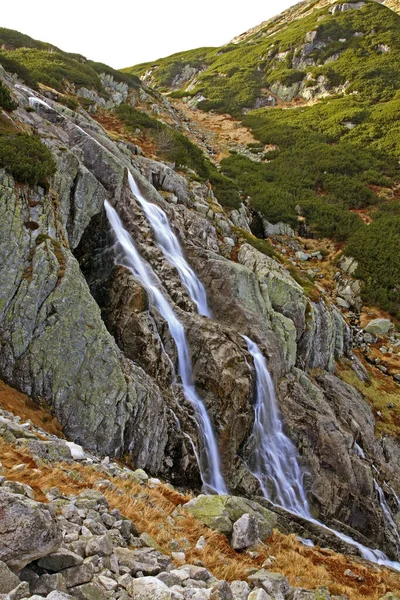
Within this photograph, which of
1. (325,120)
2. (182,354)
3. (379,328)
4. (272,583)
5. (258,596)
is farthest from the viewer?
(325,120)

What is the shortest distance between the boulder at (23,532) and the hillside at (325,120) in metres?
36.5

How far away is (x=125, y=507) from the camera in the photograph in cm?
718

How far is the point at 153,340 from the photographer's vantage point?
16531 mm

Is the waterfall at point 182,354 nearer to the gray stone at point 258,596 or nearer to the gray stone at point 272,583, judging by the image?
the gray stone at point 272,583

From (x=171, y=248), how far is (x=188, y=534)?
57.6 ft

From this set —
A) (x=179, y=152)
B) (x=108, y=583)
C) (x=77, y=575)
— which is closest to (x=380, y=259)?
(x=179, y=152)

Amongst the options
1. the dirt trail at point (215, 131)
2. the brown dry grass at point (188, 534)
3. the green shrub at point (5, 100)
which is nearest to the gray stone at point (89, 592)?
the brown dry grass at point (188, 534)

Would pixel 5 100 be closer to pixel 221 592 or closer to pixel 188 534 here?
pixel 188 534

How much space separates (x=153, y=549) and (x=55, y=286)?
32.5ft

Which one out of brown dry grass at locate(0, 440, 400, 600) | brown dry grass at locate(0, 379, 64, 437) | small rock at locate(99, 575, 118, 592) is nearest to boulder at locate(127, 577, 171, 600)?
small rock at locate(99, 575, 118, 592)

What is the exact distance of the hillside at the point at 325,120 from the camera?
45875 millimetres

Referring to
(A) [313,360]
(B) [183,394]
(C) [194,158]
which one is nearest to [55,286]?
(B) [183,394]

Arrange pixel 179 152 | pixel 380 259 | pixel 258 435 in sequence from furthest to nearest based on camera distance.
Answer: pixel 179 152 < pixel 380 259 < pixel 258 435

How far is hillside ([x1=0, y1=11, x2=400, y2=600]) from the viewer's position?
5.83 m
